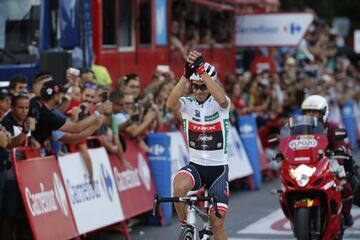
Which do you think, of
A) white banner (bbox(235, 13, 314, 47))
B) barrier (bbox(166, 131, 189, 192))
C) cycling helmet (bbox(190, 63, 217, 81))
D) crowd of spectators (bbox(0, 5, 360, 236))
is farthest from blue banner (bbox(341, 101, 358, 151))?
cycling helmet (bbox(190, 63, 217, 81))

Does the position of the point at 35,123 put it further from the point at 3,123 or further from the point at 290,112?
the point at 290,112

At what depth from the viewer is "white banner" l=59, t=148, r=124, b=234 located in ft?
36.5

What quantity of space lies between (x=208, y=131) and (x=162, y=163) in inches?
163

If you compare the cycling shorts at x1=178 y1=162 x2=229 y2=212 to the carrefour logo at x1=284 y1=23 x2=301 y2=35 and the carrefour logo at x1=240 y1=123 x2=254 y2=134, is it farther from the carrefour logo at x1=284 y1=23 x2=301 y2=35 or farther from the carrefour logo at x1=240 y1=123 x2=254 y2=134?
the carrefour logo at x1=284 y1=23 x2=301 y2=35

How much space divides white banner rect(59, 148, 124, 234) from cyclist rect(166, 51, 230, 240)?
1.82 metres

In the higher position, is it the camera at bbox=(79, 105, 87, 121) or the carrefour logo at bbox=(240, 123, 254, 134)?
the camera at bbox=(79, 105, 87, 121)

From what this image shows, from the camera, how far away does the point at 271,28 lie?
81.7ft

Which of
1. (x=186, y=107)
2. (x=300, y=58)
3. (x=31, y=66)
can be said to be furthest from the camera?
(x=300, y=58)

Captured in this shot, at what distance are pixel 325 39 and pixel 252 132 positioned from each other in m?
16.6

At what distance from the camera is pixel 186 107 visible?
9.78 meters

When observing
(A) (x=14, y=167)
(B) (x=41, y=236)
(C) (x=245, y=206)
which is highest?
(A) (x=14, y=167)

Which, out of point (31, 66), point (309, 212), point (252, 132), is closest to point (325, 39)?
point (252, 132)

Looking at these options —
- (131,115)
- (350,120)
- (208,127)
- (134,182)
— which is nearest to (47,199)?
(208,127)

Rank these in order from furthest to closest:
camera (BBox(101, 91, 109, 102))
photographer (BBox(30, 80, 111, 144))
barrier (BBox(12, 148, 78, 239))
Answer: camera (BBox(101, 91, 109, 102))
photographer (BBox(30, 80, 111, 144))
barrier (BBox(12, 148, 78, 239))
